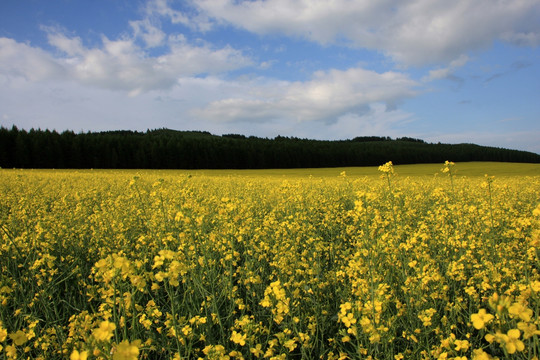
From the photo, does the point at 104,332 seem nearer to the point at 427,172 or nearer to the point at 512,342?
the point at 512,342

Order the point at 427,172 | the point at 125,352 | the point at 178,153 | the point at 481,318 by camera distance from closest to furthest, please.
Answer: the point at 125,352 < the point at 481,318 < the point at 427,172 < the point at 178,153

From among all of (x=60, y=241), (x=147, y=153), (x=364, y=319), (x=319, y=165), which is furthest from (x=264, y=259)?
(x=319, y=165)

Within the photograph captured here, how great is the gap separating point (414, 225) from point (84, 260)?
245 inches

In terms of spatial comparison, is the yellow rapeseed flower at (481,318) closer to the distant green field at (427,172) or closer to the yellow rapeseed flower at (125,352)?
the yellow rapeseed flower at (125,352)

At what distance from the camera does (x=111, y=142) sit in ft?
165

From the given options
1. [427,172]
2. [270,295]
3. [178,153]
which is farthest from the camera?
[178,153]

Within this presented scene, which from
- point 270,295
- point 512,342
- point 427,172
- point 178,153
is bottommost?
point 270,295

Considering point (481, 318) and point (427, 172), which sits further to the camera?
point (427, 172)

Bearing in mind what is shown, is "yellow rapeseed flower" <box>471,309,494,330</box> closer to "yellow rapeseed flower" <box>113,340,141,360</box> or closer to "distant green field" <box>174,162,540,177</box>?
"yellow rapeseed flower" <box>113,340,141,360</box>

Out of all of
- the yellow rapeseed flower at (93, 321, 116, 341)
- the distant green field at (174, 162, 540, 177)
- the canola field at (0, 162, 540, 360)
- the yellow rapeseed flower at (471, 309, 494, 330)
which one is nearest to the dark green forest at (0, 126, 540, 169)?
the distant green field at (174, 162, 540, 177)

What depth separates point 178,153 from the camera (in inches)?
2083

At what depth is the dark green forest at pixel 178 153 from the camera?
4569 cm

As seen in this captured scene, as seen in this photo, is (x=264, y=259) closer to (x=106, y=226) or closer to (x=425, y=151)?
(x=106, y=226)

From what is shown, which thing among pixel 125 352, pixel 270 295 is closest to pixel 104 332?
pixel 125 352
